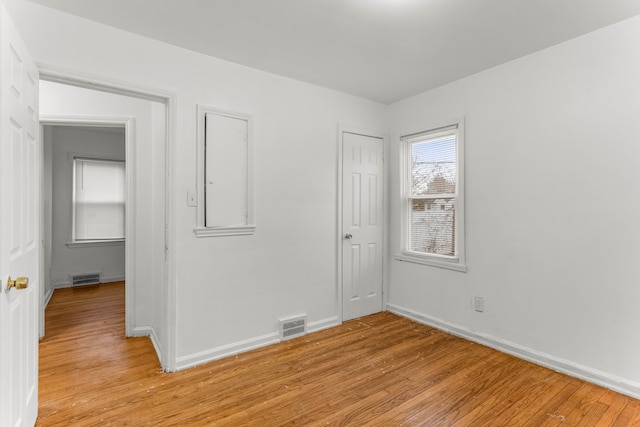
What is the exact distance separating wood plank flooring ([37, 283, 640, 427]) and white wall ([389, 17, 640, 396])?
28cm

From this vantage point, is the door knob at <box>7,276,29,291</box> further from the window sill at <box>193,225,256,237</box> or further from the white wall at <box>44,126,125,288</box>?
the white wall at <box>44,126,125,288</box>

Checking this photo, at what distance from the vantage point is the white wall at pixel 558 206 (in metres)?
2.24

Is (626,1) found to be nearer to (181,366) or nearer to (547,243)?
(547,243)

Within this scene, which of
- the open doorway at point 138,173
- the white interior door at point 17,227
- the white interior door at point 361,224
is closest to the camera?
the white interior door at point 17,227

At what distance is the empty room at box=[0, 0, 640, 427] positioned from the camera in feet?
6.63

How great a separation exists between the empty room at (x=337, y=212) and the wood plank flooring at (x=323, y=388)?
2cm

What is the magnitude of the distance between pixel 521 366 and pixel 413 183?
2.02m

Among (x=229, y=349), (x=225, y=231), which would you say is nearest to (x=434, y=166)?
(x=225, y=231)

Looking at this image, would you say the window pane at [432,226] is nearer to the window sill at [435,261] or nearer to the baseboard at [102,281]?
the window sill at [435,261]

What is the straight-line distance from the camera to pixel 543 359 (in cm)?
260

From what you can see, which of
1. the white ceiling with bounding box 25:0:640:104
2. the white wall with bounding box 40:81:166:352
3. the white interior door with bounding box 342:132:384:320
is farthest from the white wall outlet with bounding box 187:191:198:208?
the white interior door with bounding box 342:132:384:320

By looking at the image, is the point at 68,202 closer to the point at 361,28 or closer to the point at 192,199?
the point at 192,199

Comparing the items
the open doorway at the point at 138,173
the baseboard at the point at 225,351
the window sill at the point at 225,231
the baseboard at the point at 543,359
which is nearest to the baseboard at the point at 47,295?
the open doorway at the point at 138,173

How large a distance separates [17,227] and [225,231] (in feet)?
4.51
